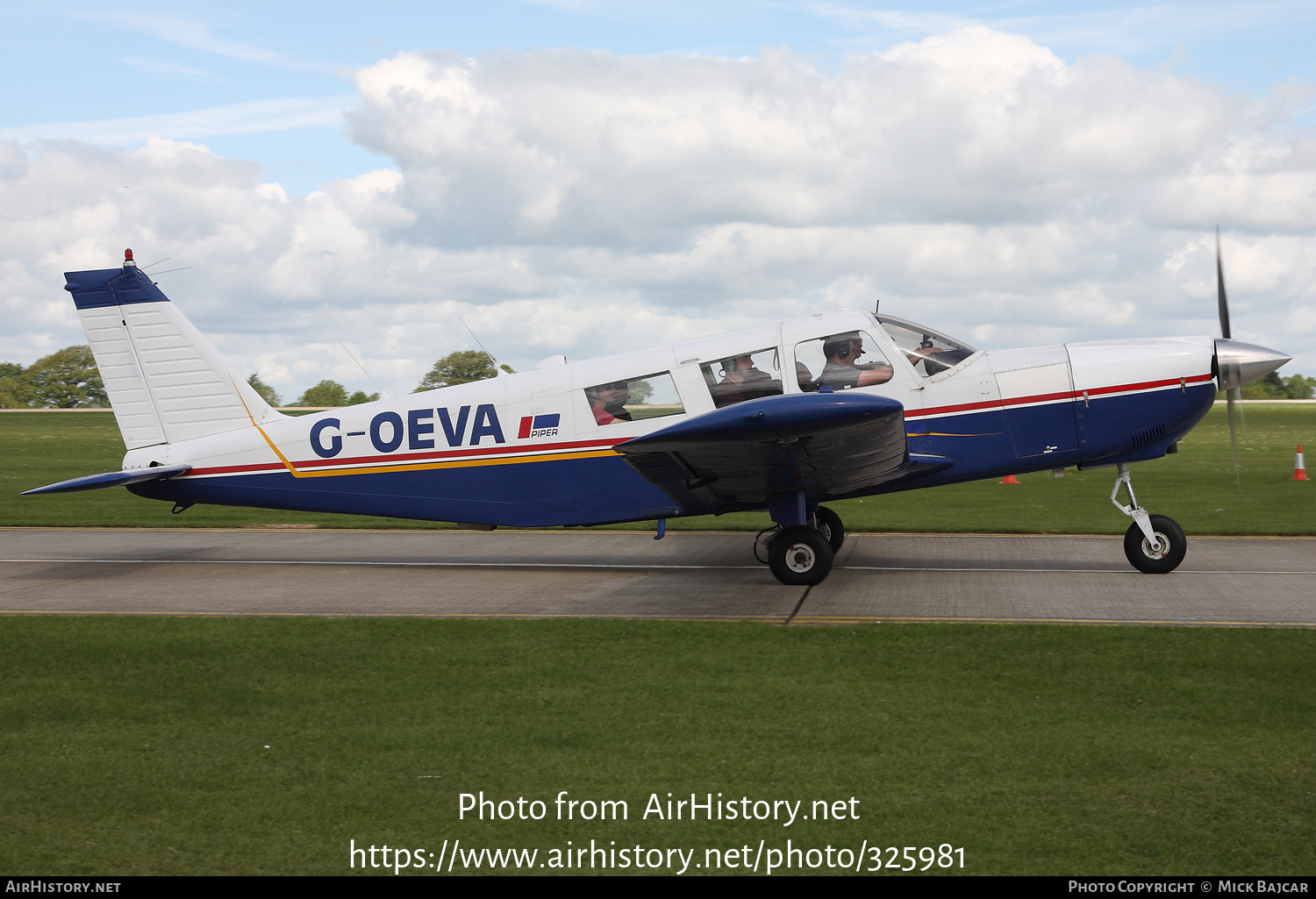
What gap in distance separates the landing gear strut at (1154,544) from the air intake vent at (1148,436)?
0.35 metres

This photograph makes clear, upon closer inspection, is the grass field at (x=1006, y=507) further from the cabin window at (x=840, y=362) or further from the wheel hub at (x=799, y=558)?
the cabin window at (x=840, y=362)

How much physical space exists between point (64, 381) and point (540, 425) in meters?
94.3

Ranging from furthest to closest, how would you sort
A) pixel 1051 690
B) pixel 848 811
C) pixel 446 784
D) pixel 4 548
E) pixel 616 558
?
pixel 4 548
pixel 616 558
pixel 1051 690
pixel 446 784
pixel 848 811

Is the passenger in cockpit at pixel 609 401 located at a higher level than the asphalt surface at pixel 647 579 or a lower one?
higher

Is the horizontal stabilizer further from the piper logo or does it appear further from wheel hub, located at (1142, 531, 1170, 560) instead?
wheel hub, located at (1142, 531, 1170, 560)

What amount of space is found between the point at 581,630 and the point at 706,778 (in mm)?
3334

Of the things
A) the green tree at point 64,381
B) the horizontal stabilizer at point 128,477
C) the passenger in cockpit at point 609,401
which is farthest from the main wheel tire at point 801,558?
the green tree at point 64,381

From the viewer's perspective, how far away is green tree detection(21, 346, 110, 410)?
8706 cm

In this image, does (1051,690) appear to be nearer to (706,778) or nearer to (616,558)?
(706,778)

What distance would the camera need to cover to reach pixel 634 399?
34.7 ft

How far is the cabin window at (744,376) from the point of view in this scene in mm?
10023

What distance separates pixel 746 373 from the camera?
10.1 meters
